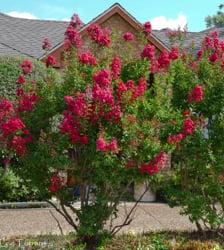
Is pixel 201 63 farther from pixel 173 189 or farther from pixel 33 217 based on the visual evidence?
pixel 33 217

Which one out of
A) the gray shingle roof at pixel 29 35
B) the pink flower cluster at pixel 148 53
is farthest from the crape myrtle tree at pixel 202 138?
the gray shingle roof at pixel 29 35

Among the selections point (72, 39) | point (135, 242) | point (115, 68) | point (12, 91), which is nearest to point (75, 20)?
point (72, 39)

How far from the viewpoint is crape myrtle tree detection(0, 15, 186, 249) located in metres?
6.80

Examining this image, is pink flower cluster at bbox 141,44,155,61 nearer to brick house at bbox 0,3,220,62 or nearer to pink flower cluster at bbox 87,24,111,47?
pink flower cluster at bbox 87,24,111,47

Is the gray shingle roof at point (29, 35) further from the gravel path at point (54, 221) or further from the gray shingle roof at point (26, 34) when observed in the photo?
the gravel path at point (54, 221)

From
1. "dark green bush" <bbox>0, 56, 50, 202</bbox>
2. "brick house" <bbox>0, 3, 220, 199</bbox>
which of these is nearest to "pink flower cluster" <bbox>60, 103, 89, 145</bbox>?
"dark green bush" <bbox>0, 56, 50, 202</bbox>

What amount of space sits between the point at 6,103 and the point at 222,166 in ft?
9.57

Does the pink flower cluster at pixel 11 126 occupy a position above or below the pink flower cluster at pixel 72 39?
below

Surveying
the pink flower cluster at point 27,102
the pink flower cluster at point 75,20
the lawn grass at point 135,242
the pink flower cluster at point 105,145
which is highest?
the pink flower cluster at point 75,20

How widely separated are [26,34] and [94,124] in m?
14.7

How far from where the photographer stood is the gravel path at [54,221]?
33.2 feet

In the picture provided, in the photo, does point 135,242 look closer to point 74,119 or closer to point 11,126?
point 74,119

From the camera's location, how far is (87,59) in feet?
23.1

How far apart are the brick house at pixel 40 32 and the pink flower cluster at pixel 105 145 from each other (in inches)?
407
